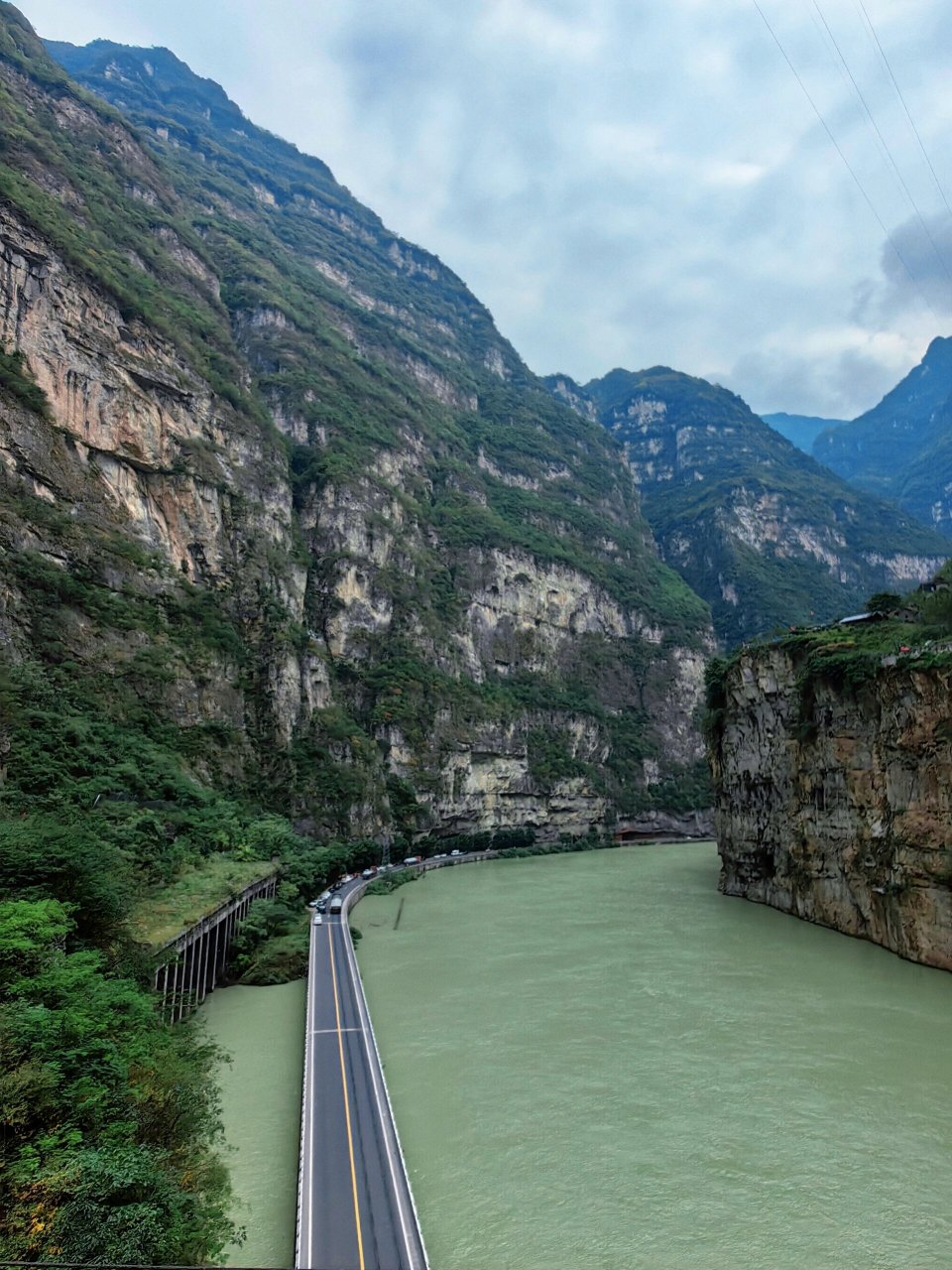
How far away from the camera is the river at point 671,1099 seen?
44.3 feet

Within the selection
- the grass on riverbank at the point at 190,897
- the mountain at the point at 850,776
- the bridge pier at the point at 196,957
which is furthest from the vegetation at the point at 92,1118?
the mountain at the point at 850,776

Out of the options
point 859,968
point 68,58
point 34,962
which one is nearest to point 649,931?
point 859,968

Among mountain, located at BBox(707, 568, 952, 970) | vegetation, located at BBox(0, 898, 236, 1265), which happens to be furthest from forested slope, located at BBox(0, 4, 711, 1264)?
mountain, located at BBox(707, 568, 952, 970)

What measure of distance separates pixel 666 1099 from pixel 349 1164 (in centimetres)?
861

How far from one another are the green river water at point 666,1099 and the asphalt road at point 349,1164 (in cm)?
73

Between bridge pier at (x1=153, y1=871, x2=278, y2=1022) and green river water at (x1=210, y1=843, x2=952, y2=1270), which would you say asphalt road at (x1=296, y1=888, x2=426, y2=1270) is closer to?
green river water at (x1=210, y1=843, x2=952, y2=1270)

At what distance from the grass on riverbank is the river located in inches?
323

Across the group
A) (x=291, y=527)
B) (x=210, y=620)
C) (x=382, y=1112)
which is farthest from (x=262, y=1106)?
(x=291, y=527)

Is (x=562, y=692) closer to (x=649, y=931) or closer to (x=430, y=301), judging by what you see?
(x=649, y=931)

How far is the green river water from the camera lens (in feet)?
44.2

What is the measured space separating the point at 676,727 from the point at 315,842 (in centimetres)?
7779

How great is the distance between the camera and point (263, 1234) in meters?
13.9

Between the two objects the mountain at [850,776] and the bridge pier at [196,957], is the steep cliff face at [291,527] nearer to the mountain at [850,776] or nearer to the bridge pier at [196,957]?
the bridge pier at [196,957]

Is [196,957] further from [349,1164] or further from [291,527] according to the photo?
[291,527]
